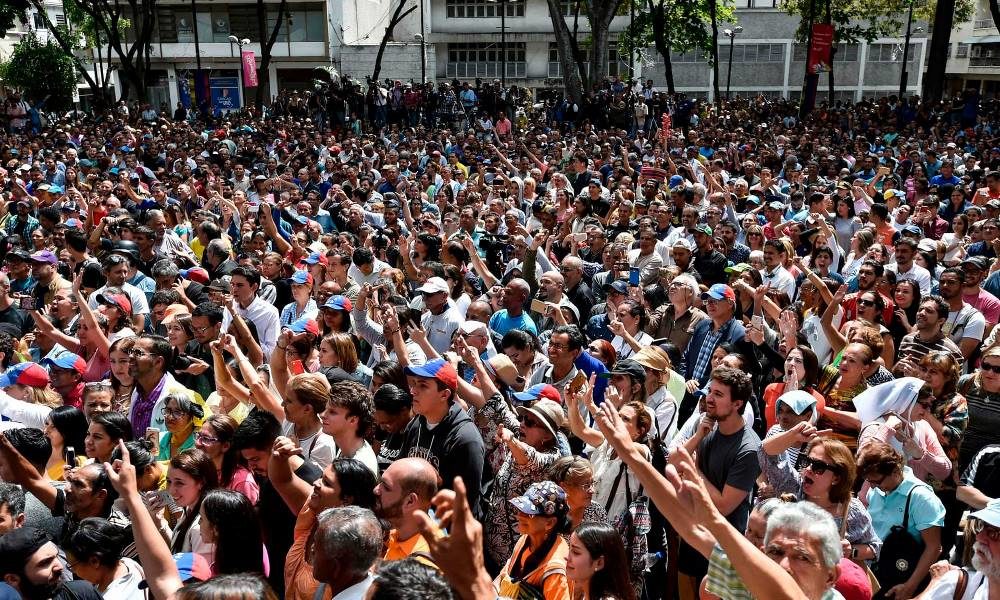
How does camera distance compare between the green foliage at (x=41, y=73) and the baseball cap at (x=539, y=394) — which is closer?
the baseball cap at (x=539, y=394)

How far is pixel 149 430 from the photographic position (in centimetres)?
519

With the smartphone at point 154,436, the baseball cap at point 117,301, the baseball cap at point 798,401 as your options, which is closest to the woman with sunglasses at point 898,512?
the baseball cap at point 798,401

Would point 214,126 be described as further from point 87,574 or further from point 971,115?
point 87,574

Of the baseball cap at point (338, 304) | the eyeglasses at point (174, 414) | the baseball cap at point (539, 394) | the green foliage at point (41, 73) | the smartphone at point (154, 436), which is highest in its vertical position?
the green foliage at point (41, 73)

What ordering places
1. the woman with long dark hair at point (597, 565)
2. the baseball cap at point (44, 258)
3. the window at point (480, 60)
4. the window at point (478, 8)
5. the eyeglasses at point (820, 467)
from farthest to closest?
the window at point (480, 60)
the window at point (478, 8)
the baseball cap at point (44, 258)
the eyeglasses at point (820, 467)
the woman with long dark hair at point (597, 565)

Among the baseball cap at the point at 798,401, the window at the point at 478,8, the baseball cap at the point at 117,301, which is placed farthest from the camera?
the window at the point at 478,8

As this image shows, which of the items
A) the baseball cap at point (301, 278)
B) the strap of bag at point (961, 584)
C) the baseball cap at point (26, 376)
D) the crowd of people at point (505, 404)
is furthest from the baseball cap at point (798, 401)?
the baseball cap at point (26, 376)

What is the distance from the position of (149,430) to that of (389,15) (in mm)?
55029

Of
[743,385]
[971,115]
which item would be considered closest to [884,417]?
[743,385]

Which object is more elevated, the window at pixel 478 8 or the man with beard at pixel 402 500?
the window at pixel 478 8

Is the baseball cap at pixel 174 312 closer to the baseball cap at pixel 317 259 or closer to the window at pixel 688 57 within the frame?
the baseball cap at pixel 317 259

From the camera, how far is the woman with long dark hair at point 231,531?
3545 mm

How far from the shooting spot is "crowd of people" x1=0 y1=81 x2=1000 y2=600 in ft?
10.9

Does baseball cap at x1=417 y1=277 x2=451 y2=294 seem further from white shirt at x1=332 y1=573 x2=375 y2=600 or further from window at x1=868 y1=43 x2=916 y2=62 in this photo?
window at x1=868 y1=43 x2=916 y2=62
